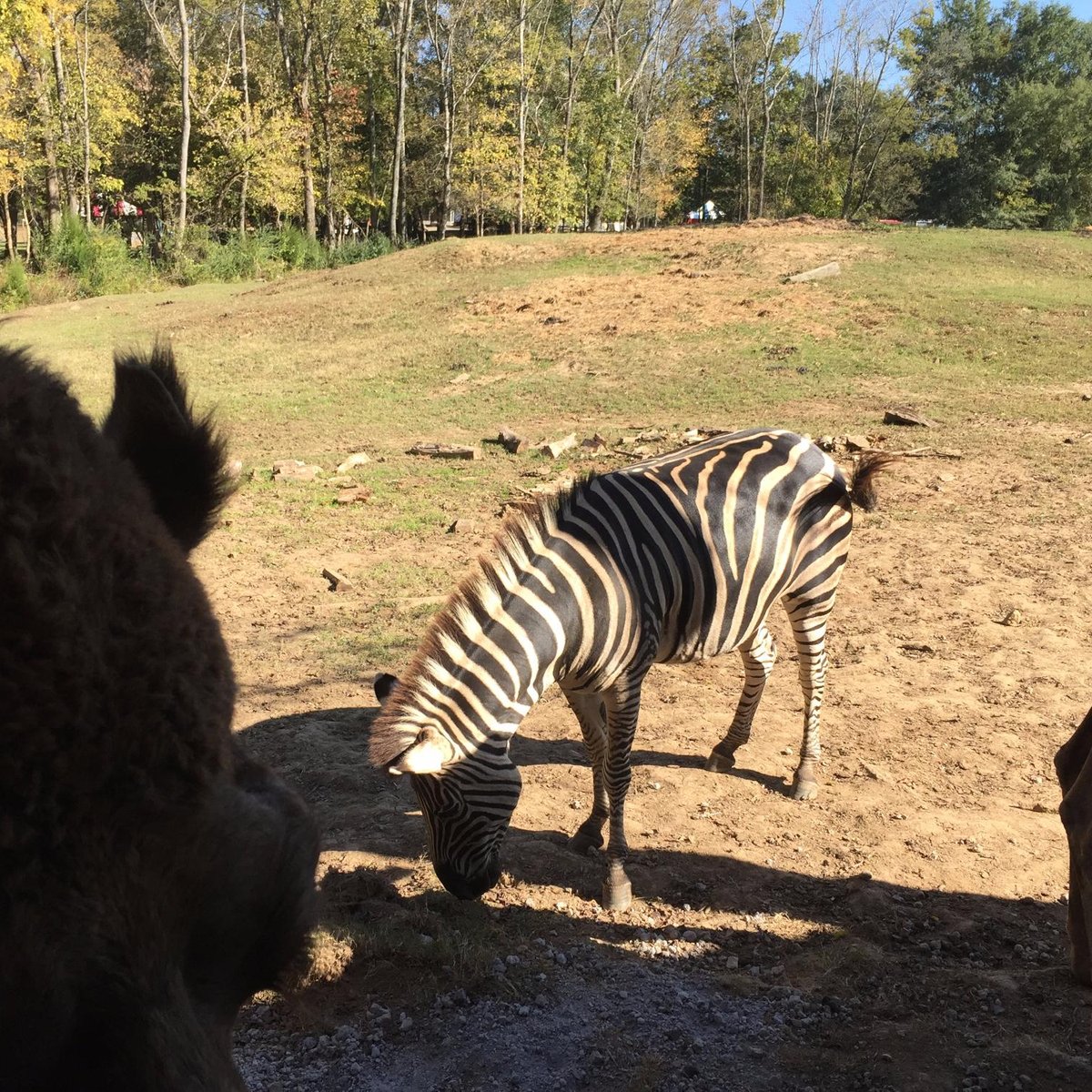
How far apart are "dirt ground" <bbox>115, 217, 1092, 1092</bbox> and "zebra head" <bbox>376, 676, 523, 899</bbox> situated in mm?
283

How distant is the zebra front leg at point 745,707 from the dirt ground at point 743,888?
0.40 feet

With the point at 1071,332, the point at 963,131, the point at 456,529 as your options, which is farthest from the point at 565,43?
the point at 456,529

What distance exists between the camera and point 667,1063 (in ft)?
10.3

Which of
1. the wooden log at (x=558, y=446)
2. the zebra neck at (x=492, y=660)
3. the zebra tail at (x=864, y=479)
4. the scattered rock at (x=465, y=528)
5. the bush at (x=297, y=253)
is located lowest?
the scattered rock at (x=465, y=528)

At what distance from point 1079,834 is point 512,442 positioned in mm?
9709

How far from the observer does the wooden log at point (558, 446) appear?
11570mm

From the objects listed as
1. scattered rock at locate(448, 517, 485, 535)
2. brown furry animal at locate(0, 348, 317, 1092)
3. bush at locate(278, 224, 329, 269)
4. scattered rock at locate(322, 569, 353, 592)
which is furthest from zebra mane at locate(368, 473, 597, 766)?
bush at locate(278, 224, 329, 269)

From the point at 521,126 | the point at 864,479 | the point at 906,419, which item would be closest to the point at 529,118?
the point at 521,126

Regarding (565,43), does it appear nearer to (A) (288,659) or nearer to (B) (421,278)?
(B) (421,278)

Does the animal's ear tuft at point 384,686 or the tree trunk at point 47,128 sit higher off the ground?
the tree trunk at point 47,128

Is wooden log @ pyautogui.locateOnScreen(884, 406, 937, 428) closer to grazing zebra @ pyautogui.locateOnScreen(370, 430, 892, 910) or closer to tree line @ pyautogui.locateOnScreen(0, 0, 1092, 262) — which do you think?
grazing zebra @ pyautogui.locateOnScreen(370, 430, 892, 910)

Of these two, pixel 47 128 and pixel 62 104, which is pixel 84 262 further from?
pixel 62 104

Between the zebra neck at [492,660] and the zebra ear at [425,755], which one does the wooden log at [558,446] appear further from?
the zebra ear at [425,755]

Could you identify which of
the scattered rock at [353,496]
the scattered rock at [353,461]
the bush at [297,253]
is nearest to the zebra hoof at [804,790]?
the scattered rock at [353,496]
